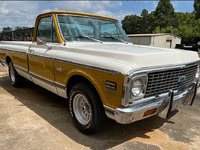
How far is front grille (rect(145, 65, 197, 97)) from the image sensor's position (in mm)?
2193

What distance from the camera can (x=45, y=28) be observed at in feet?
12.0

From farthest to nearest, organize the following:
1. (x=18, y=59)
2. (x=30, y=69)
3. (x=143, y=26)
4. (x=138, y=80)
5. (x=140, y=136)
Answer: (x=143, y=26), (x=18, y=59), (x=30, y=69), (x=140, y=136), (x=138, y=80)

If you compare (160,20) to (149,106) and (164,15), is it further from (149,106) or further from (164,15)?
(149,106)

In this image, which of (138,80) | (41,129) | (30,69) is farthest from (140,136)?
(30,69)

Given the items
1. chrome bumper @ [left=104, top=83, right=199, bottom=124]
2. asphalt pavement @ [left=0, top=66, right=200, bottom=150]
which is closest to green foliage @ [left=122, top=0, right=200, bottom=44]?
asphalt pavement @ [left=0, top=66, right=200, bottom=150]

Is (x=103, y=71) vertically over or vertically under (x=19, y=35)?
under

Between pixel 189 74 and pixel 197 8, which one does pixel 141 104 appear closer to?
pixel 189 74

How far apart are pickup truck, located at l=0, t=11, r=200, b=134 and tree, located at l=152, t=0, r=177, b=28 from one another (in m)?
64.3

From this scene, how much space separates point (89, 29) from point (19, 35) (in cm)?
398

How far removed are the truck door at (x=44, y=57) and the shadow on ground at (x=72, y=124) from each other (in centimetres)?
57

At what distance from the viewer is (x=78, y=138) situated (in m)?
2.69

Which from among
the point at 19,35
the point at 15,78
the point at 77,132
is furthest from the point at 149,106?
the point at 19,35

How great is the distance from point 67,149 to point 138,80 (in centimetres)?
139

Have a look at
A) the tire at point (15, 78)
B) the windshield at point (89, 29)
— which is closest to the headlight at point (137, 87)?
the windshield at point (89, 29)
